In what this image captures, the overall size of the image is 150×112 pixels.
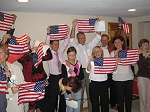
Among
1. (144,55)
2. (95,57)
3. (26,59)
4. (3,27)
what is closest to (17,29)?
(3,27)

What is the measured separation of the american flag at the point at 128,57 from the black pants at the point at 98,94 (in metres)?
0.51

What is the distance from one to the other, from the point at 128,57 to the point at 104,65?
52 cm

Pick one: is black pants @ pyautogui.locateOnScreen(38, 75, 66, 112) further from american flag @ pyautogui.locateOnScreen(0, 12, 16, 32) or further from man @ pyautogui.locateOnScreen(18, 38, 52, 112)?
american flag @ pyautogui.locateOnScreen(0, 12, 16, 32)

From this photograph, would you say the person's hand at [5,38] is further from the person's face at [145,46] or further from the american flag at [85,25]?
the person's face at [145,46]

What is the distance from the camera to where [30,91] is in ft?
13.4

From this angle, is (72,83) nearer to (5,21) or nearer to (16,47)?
(16,47)

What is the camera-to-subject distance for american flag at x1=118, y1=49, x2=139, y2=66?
4.65 metres

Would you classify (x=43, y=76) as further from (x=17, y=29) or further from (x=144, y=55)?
(x=144, y=55)

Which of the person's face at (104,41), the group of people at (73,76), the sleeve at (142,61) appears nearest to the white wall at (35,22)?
the group of people at (73,76)

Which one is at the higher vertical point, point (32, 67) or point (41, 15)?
point (41, 15)

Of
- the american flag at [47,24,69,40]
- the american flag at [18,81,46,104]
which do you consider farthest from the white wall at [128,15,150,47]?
the american flag at [18,81,46,104]

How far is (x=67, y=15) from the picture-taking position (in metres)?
6.20

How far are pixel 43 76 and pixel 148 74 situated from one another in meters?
1.85

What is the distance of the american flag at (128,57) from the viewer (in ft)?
15.3
